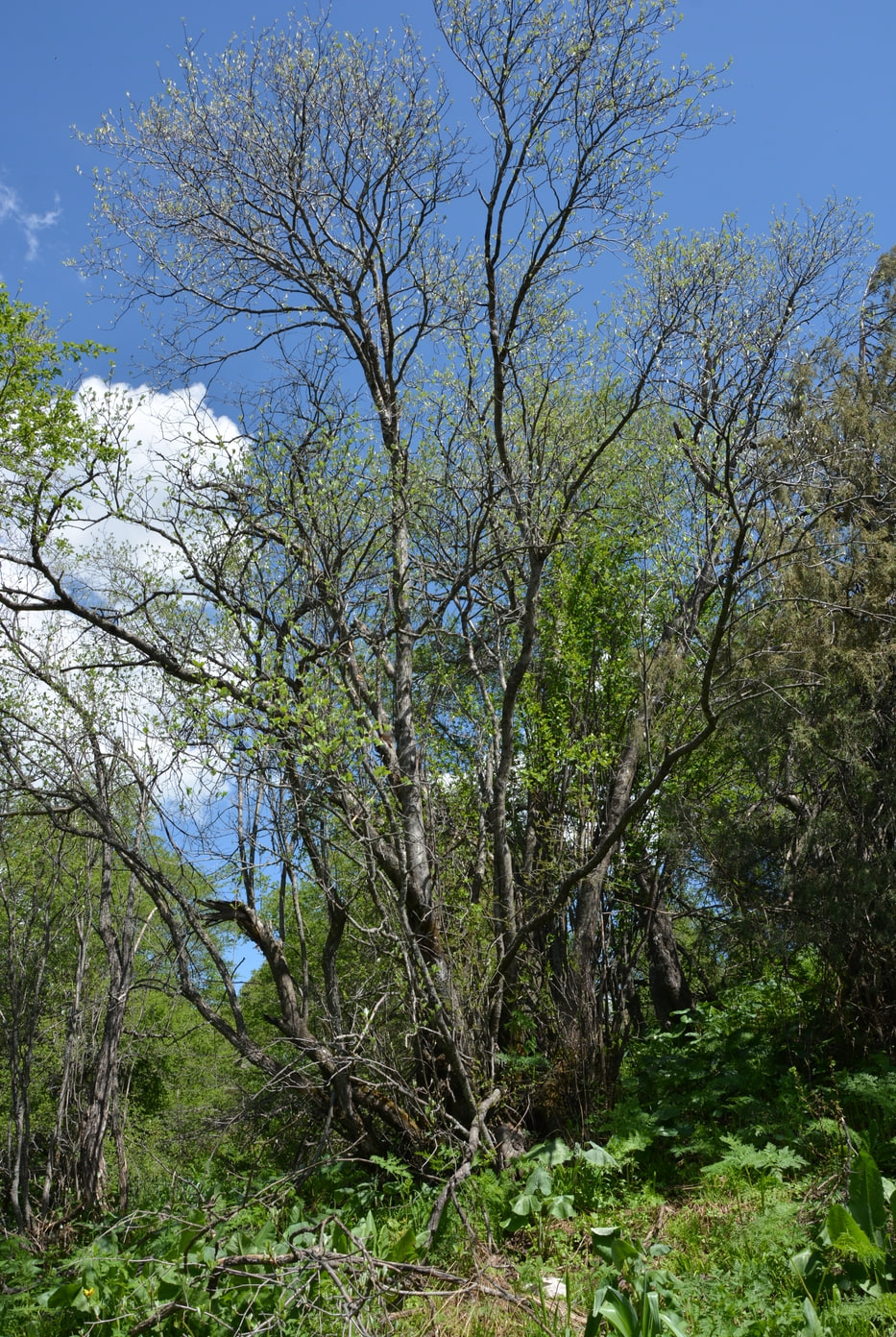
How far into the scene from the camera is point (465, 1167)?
5125mm

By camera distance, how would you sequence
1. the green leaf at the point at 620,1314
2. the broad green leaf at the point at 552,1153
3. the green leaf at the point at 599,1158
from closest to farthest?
the green leaf at the point at 620,1314, the green leaf at the point at 599,1158, the broad green leaf at the point at 552,1153

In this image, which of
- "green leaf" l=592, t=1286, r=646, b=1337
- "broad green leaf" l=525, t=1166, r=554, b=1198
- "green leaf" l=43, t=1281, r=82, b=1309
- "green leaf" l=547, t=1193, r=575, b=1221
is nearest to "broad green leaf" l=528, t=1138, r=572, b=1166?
"broad green leaf" l=525, t=1166, r=554, b=1198

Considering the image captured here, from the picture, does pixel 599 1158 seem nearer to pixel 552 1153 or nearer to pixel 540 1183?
pixel 540 1183

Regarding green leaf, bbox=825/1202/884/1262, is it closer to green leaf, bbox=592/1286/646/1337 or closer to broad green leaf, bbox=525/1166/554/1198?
green leaf, bbox=592/1286/646/1337

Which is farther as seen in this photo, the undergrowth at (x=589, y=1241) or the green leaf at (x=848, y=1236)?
the undergrowth at (x=589, y=1241)

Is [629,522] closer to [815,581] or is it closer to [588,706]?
[588,706]

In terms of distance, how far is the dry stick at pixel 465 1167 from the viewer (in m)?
4.69

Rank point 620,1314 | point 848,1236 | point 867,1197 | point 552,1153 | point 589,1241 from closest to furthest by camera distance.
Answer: point 620,1314
point 848,1236
point 867,1197
point 589,1241
point 552,1153

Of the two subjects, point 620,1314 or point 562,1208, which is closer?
point 620,1314

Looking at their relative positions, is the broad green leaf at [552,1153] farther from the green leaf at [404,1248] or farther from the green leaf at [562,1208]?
the green leaf at [404,1248]

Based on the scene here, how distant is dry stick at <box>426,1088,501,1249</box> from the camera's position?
469 cm

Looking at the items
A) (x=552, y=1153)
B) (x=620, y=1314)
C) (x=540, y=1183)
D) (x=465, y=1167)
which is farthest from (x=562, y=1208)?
→ (x=620, y=1314)

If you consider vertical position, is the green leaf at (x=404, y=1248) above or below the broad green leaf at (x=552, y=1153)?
below

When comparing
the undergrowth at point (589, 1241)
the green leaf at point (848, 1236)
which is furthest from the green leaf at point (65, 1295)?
the green leaf at point (848, 1236)
